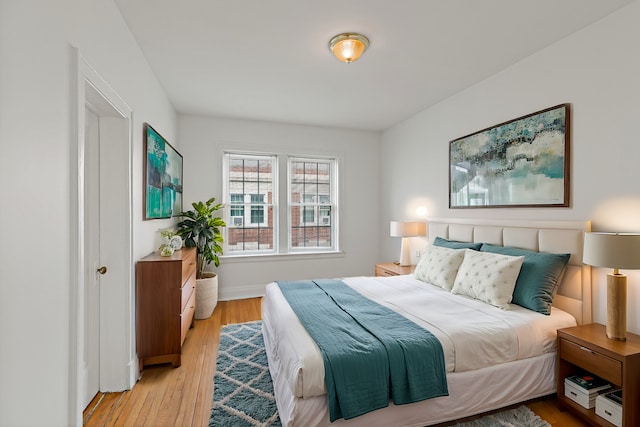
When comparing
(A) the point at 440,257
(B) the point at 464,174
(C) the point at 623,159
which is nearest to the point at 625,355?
(C) the point at 623,159

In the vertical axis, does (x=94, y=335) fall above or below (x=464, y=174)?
below

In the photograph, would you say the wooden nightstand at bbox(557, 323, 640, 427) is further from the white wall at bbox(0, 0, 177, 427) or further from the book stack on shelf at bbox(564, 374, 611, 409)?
the white wall at bbox(0, 0, 177, 427)

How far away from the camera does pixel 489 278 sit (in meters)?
2.53

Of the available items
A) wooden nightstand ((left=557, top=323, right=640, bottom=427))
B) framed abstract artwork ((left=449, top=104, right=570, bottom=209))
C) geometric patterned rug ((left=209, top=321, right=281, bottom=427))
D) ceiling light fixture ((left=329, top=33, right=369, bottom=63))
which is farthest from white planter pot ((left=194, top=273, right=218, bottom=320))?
wooden nightstand ((left=557, top=323, right=640, bottom=427))

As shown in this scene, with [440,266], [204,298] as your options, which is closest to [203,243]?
[204,298]

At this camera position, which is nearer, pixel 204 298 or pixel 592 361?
pixel 592 361

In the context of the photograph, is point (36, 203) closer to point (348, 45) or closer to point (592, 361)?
point (348, 45)

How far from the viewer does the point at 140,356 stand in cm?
255

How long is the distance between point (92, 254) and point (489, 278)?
307 cm

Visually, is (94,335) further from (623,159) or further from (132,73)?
(623,159)

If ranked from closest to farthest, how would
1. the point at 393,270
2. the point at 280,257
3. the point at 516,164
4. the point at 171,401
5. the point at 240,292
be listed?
1. the point at 171,401
2. the point at 516,164
3. the point at 393,270
4. the point at 240,292
5. the point at 280,257

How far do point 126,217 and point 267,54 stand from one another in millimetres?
1818

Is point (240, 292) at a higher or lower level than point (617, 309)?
lower

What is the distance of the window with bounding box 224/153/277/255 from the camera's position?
4.82 m
